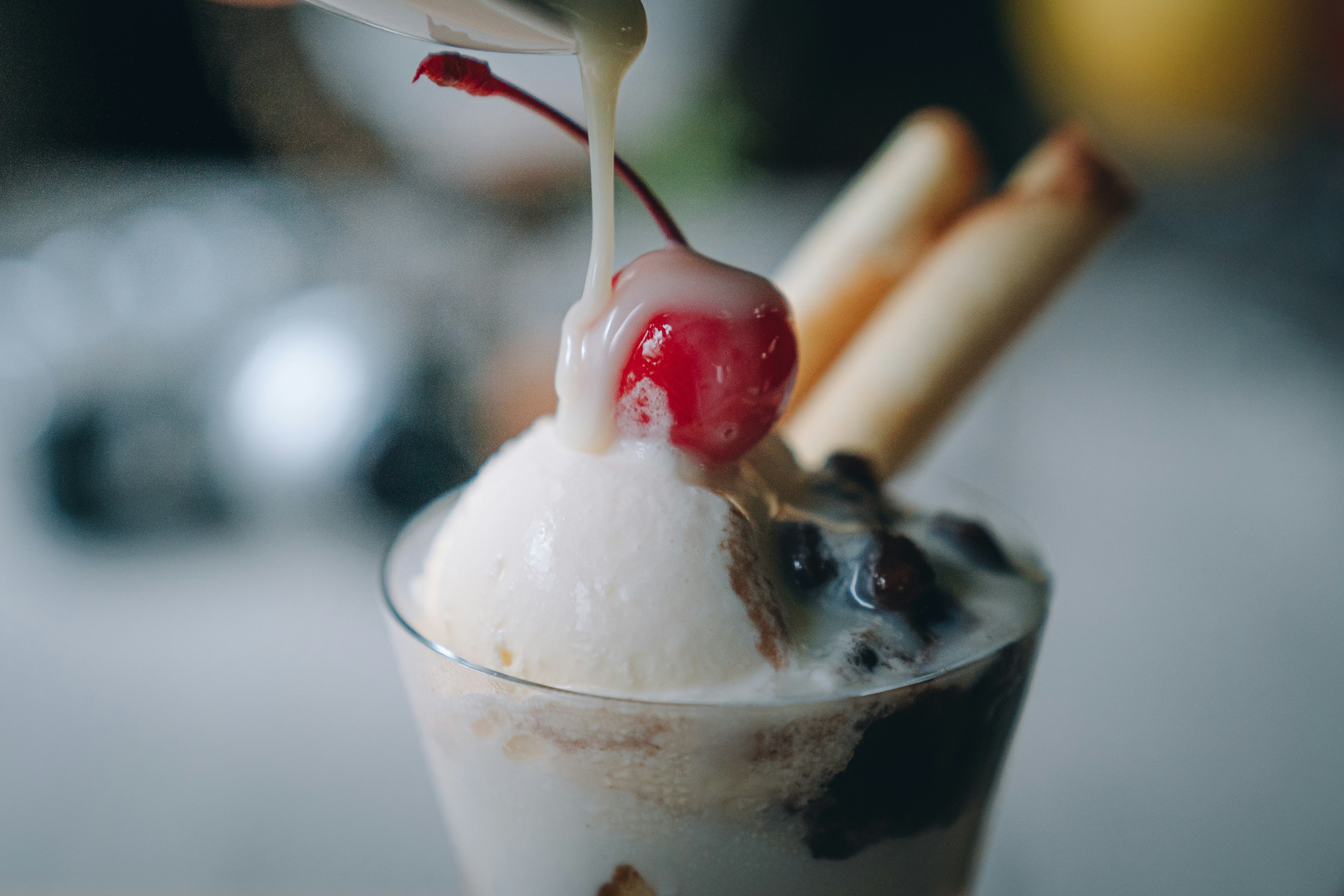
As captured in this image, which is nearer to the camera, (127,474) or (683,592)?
(683,592)

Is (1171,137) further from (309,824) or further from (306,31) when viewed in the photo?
(309,824)

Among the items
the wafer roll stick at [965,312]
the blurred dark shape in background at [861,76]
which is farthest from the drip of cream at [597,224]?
the blurred dark shape in background at [861,76]

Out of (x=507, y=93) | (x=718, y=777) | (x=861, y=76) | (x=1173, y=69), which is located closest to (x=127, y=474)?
(x=507, y=93)

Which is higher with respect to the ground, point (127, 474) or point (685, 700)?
point (685, 700)

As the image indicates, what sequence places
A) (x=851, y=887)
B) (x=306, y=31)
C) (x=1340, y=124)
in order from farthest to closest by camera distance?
1. (x=1340, y=124)
2. (x=306, y=31)
3. (x=851, y=887)

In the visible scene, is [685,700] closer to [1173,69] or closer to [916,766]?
[916,766]

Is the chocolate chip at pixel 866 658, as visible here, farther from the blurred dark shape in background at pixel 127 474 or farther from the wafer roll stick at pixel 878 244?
the blurred dark shape in background at pixel 127 474

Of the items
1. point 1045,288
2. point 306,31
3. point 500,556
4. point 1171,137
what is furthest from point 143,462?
point 1171,137
